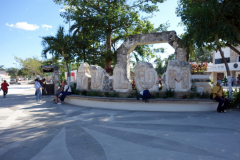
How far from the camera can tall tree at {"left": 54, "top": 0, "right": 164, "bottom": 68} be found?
15.9 m

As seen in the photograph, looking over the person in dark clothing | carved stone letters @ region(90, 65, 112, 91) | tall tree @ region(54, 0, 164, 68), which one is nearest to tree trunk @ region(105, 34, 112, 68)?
tall tree @ region(54, 0, 164, 68)

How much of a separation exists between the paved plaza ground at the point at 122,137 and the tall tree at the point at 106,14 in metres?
10.3

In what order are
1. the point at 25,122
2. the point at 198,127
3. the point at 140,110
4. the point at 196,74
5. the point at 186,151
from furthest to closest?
1. the point at 196,74
2. the point at 140,110
3. the point at 25,122
4. the point at 198,127
5. the point at 186,151

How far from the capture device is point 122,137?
513 centimetres

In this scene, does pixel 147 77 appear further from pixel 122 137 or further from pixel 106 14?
pixel 106 14

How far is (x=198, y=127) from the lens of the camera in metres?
5.87

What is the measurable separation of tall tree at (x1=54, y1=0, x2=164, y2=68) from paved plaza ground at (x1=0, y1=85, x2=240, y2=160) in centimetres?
1030

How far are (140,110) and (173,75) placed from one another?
7.26 feet

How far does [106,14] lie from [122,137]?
517 inches

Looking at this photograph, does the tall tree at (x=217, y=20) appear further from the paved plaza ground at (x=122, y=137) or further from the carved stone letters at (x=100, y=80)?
the carved stone letters at (x=100, y=80)

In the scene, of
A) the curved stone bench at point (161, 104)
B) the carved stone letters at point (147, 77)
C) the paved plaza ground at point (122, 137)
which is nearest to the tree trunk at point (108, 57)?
the carved stone letters at point (147, 77)

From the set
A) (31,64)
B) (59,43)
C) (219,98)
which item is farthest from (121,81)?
(31,64)

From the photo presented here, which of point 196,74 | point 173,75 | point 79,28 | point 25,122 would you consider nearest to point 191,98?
point 173,75

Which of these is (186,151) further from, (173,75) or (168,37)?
(168,37)
